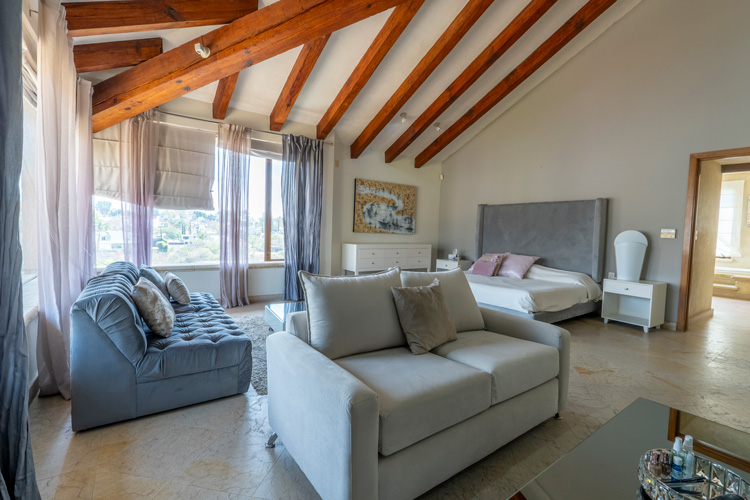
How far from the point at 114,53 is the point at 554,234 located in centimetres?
555

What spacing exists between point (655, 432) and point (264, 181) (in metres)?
5.07

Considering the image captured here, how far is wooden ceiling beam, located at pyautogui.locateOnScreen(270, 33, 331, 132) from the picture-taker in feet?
12.2

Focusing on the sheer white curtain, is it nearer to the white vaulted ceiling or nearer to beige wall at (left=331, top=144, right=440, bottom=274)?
the white vaulted ceiling

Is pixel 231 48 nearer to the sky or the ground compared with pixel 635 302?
nearer to the sky

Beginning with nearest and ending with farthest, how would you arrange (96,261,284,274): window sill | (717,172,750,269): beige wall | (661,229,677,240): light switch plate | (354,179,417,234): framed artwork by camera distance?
(661,229,677,240): light switch plate → (96,261,284,274): window sill → (354,179,417,234): framed artwork → (717,172,750,269): beige wall

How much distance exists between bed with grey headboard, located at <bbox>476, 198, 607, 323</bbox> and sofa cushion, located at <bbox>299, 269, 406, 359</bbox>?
2.47 m

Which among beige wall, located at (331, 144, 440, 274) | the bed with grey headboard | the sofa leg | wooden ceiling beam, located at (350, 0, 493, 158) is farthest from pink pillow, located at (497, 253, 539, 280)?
the sofa leg

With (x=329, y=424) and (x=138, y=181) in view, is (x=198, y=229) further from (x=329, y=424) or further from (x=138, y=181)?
(x=329, y=424)

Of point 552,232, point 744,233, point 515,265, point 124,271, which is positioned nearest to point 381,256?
point 515,265

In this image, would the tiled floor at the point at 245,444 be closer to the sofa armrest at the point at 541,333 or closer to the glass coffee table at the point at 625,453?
the sofa armrest at the point at 541,333

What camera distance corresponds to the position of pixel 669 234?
13.4 feet

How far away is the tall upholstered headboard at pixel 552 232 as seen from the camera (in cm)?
459

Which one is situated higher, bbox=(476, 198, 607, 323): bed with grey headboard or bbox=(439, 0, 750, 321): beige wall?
bbox=(439, 0, 750, 321): beige wall

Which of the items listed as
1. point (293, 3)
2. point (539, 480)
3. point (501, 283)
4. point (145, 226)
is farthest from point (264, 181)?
point (539, 480)
